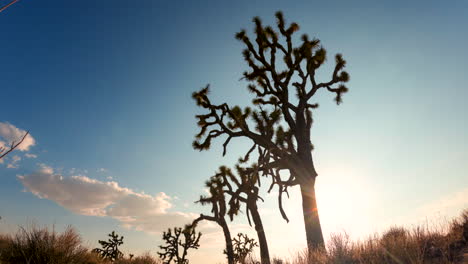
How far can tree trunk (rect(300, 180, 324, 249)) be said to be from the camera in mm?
12000

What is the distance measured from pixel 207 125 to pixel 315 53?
5795mm

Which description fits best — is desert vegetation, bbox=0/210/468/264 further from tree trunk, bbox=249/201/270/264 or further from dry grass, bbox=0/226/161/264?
tree trunk, bbox=249/201/270/264

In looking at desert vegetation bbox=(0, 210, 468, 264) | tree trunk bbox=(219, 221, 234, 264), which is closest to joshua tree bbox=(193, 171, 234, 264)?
tree trunk bbox=(219, 221, 234, 264)

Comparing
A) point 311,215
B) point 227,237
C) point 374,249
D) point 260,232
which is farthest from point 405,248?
point 227,237

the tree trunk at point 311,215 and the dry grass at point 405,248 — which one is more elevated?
the tree trunk at point 311,215

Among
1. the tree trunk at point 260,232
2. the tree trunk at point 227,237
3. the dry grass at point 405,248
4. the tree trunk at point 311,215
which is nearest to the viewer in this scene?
the dry grass at point 405,248

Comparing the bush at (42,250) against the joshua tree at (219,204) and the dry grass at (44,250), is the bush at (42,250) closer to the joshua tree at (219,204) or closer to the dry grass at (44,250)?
the dry grass at (44,250)

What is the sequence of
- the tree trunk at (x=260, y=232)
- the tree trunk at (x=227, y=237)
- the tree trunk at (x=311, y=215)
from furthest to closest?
the tree trunk at (x=227, y=237), the tree trunk at (x=260, y=232), the tree trunk at (x=311, y=215)

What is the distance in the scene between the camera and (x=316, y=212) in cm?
1244

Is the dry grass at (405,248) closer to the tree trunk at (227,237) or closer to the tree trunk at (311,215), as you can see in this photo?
the tree trunk at (311,215)

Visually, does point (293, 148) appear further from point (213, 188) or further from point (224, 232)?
point (224, 232)

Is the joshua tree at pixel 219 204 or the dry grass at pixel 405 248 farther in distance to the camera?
the joshua tree at pixel 219 204

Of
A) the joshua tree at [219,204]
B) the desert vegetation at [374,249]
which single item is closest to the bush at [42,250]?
the desert vegetation at [374,249]

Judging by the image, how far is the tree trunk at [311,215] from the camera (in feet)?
39.4
